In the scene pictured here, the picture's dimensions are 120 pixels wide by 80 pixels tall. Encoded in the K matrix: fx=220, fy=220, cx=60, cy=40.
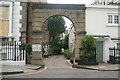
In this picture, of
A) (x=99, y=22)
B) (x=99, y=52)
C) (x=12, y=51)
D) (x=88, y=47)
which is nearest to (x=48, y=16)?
(x=88, y=47)

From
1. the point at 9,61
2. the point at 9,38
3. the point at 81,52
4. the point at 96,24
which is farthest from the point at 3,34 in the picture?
the point at 96,24

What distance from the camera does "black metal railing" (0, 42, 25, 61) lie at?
53.7 ft

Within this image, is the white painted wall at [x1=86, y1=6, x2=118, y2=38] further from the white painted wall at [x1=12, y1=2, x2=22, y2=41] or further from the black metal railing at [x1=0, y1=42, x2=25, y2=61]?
the black metal railing at [x1=0, y1=42, x2=25, y2=61]

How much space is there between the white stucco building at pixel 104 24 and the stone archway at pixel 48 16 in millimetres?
802

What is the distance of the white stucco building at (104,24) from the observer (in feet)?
65.8

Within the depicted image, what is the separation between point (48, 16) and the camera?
1956cm

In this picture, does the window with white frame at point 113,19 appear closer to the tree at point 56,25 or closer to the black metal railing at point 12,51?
the black metal railing at point 12,51

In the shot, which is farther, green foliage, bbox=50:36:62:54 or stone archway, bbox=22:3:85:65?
green foliage, bbox=50:36:62:54

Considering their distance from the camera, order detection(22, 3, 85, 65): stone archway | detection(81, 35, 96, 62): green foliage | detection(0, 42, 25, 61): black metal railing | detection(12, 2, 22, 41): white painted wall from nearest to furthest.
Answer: detection(0, 42, 25, 61): black metal railing < detection(12, 2, 22, 41): white painted wall < detection(81, 35, 96, 62): green foliage < detection(22, 3, 85, 65): stone archway

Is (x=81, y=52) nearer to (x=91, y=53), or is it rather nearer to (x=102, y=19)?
(x=91, y=53)

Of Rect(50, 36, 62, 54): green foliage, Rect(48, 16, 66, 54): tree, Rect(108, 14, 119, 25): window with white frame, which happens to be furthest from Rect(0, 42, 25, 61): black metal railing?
Rect(50, 36, 62, 54): green foliage

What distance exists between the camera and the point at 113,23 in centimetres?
2050

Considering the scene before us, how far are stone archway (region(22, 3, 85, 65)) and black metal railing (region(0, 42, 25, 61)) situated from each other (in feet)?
8.35

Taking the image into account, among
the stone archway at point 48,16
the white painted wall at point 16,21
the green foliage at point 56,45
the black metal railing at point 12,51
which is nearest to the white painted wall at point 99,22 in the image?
the stone archway at point 48,16
